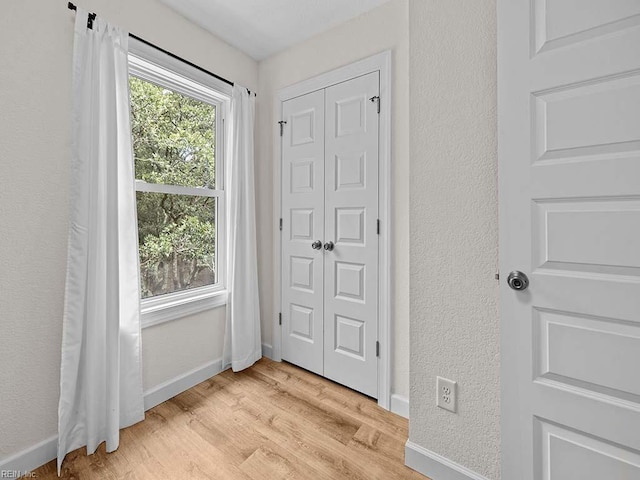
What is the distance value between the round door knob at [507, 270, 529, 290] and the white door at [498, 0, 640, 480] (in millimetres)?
19

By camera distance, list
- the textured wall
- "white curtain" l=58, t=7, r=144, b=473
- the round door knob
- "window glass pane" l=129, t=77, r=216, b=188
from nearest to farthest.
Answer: the round door knob < the textured wall < "white curtain" l=58, t=7, r=144, b=473 < "window glass pane" l=129, t=77, r=216, b=188

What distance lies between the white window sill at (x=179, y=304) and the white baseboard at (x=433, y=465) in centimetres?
158

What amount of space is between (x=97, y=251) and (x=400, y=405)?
6.36 ft

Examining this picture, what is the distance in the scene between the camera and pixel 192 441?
5.14 ft

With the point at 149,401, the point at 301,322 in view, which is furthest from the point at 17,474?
the point at 301,322

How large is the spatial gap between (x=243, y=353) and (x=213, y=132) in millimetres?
1780

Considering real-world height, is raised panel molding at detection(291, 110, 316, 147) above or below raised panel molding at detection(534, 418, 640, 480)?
above

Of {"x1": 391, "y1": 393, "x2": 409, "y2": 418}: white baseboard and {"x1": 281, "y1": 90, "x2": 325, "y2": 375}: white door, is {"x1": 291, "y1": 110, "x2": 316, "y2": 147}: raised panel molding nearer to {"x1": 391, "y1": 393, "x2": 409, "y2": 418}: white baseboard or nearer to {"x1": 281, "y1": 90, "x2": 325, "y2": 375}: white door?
{"x1": 281, "y1": 90, "x2": 325, "y2": 375}: white door

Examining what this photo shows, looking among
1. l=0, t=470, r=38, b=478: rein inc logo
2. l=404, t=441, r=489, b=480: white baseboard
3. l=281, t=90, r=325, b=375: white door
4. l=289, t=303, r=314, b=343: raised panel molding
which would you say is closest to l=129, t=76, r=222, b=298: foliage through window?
l=281, t=90, r=325, b=375: white door

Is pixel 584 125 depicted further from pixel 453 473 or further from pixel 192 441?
pixel 192 441

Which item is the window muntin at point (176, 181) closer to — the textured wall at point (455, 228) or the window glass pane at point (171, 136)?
the window glass pane at point (171, 136)

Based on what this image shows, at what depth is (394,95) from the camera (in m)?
1.85

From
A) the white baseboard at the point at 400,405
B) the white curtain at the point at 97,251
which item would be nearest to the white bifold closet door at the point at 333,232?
the white baseboard at the point at 400,405

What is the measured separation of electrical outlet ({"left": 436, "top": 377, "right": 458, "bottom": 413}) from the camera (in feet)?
4.24
